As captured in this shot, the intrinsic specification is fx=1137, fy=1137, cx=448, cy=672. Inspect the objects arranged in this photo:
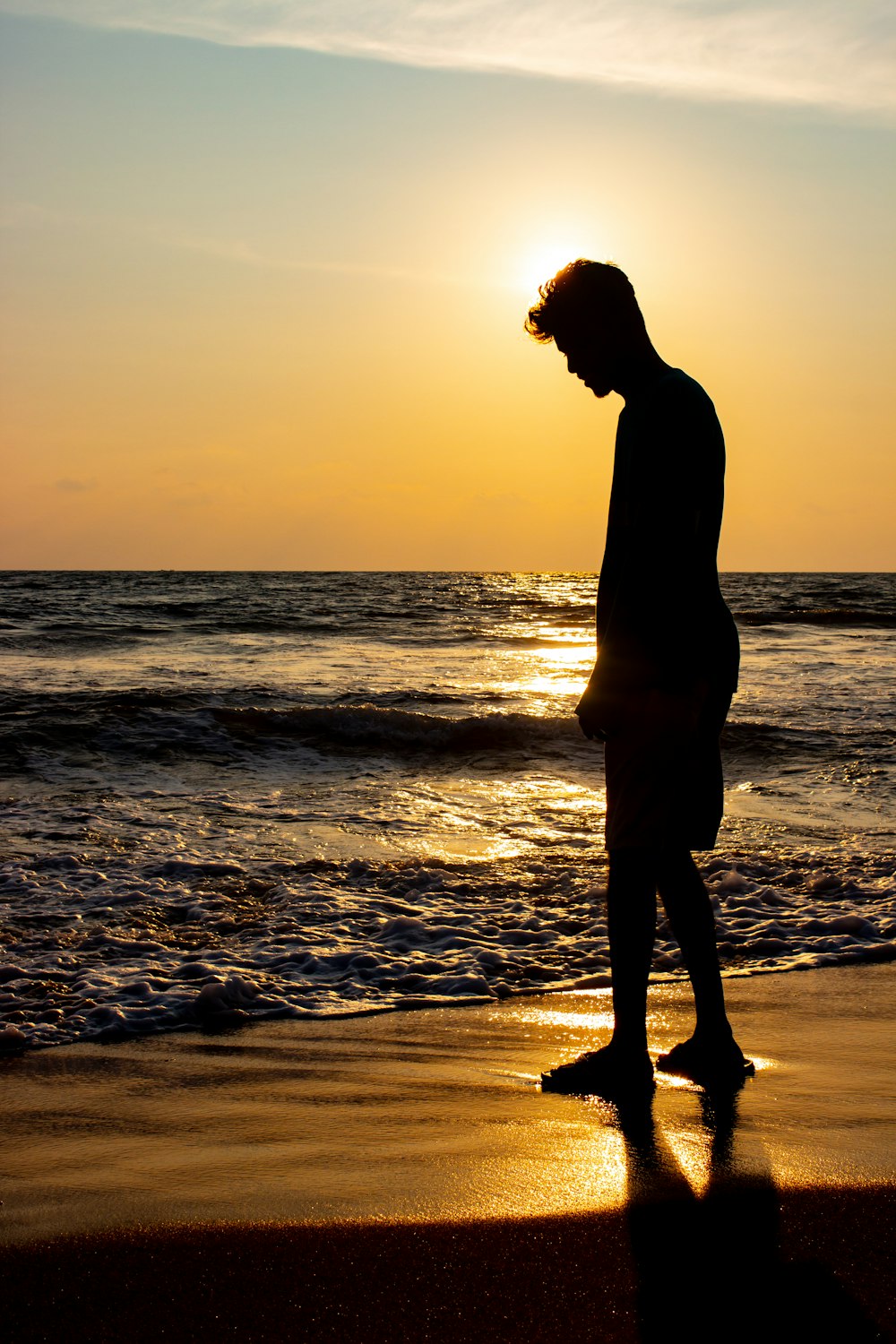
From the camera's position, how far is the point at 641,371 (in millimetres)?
2727

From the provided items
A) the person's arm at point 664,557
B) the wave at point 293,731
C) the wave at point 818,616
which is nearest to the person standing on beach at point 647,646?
the person's arm at point 664,557

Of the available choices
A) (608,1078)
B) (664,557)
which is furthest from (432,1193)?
(664,557)

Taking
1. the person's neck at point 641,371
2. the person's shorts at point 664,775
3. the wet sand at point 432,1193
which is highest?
the person's neck at point 641,371

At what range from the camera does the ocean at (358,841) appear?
157 inches

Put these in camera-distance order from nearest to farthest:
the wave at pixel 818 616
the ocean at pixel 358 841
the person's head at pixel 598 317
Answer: the person's head at pixel 598 317 → the ocean at pixel 358 841 → the wave at pixel 818 616

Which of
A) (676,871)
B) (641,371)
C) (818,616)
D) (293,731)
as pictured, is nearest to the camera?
(641,371)

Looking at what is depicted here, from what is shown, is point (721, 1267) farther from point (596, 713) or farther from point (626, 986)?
point (596, 713)

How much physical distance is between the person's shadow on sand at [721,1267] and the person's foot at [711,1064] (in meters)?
0.42

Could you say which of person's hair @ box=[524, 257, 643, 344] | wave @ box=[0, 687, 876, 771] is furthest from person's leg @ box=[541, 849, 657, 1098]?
wave @ box=[0, 687, 876, 771]

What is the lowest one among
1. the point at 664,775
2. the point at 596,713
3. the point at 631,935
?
the point at 631,935

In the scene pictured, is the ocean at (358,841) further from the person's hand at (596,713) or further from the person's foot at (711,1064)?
the person's hand at (596,713)

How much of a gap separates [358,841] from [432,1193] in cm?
385

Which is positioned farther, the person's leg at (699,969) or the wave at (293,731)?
the wave at (293,731)

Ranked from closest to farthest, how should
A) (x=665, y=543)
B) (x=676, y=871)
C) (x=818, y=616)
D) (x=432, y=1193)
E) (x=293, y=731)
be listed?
1. (x=432, y=1193)
2. (x=665, y=543)
3. (x=676, y=871)
4. (x=293, y=731)
5. (x=818, y=616)
